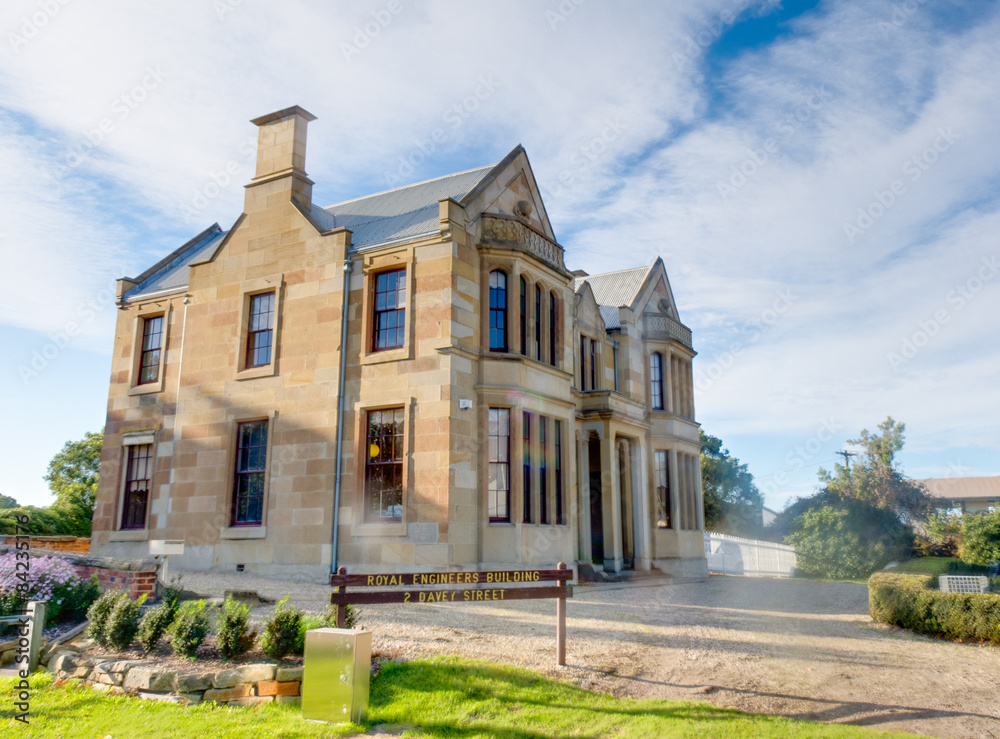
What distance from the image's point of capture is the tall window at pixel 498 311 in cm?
1984

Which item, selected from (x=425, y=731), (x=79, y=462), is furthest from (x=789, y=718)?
→ (x=79, y=462)

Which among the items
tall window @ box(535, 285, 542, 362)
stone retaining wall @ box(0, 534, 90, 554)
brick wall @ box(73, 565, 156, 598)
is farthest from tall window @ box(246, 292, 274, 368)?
brick wall @ box(73, 565, 156, 598)

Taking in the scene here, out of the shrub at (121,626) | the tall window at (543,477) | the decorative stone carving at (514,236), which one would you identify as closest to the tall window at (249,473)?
the tall window at (543,477)

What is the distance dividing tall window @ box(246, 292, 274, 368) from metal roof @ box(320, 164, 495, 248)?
2.86 m

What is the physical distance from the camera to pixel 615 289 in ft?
98.6

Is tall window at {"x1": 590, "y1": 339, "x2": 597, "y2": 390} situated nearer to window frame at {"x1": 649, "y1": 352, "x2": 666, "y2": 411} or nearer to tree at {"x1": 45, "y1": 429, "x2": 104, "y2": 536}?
window frame at {"x1": 649, "y1": 352, "x2": 666, "y2": 411}

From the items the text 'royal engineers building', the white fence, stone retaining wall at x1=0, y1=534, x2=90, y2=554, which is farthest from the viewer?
the white fence

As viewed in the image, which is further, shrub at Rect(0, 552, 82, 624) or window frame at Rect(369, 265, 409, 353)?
window frame at Rect(369, 265, 409, 353)

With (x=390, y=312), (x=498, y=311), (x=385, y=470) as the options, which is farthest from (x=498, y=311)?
(x=385, y=470)

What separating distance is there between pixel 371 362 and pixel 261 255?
5271mm

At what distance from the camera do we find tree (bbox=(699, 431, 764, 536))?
50156mm

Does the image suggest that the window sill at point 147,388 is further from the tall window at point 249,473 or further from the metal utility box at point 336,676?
the metal utility box at point 336,676

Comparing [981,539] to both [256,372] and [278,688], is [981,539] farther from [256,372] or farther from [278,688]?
[278,688]

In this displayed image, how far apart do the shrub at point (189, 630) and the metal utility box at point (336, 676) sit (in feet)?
7.44
